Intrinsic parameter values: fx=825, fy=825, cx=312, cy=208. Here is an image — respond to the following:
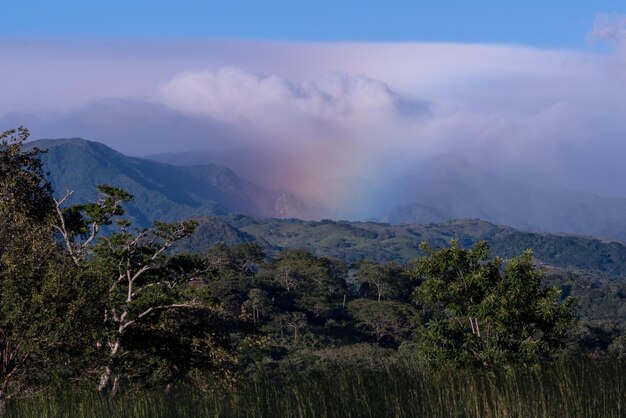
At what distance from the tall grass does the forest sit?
34 mm

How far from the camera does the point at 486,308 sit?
88.1ft

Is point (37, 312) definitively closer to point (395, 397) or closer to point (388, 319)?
point (395, 397)

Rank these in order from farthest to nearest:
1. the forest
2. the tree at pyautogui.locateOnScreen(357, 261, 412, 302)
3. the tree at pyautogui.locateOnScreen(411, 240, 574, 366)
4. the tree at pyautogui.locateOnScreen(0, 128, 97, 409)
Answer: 1. the tree at pyautogui.locateOnScreen(357, 261, 412, 302)
2. the tree at pyautogui.locateOnScreen(411, 240, 574, 366)
3. the tree at pyautogui.locateOnScreen(0, 128, 97, 409)
4. the forest

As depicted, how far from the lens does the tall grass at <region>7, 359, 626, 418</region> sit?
9.97m

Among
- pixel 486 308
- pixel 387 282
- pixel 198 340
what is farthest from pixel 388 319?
pixel 486 308

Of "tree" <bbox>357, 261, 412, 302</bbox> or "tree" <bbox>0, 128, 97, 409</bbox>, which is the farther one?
"tree" <bbox>357, 261, 412, 302</bbox>

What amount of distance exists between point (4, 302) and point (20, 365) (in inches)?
64.9

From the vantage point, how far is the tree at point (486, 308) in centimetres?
2667

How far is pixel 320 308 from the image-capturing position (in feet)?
371

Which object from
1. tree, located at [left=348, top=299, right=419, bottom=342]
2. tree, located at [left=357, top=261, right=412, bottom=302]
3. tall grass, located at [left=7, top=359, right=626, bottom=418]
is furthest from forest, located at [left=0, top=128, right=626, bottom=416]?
tree, located at [left=357, top=261, right=412, bottom=302]

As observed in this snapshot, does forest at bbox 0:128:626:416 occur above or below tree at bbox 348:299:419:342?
above

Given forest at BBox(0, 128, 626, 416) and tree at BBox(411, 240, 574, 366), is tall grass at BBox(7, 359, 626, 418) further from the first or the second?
tree at BBox(411, 240, 574, 366)

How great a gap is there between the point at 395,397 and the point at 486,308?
55.1 feet

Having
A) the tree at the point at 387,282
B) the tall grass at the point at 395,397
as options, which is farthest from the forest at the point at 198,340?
the tree at the point at 387,282
